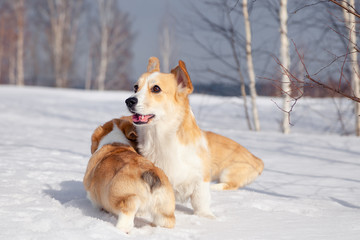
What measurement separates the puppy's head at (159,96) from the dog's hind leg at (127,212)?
2.31ft

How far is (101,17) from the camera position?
2200 cm

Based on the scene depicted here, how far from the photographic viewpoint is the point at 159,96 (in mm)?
2912

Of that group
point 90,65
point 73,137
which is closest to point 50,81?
point 90,65

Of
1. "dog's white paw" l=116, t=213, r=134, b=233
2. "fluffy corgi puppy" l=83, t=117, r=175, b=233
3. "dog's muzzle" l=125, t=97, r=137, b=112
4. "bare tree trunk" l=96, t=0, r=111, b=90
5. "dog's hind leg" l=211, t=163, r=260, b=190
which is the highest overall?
"bare tree trunk" l=96, t=0, r=111, b=90

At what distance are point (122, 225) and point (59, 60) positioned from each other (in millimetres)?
22038

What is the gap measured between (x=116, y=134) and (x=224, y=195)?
1.35 metres

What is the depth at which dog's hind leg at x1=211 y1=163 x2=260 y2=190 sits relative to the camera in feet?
13.7

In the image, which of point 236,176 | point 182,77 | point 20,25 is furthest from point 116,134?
point 20,25

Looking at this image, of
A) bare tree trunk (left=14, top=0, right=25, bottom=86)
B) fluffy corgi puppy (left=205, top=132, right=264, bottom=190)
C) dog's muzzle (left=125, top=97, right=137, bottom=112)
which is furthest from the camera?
bare tree trunk (left=14, top=0, right=25, bottom=86)

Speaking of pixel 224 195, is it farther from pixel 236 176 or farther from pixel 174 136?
pixel 174 136

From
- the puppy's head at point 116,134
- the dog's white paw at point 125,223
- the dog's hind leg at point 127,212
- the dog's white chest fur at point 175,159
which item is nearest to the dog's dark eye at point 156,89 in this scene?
the dog's white chest fur at point 175,159

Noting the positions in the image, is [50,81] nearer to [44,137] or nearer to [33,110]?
[33,110]

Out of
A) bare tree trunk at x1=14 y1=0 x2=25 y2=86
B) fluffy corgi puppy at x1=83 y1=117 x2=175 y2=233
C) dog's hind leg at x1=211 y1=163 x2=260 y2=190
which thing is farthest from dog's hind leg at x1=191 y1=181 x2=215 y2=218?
bare tree trunk at x1=14 y1=0 x2=25 y2=86

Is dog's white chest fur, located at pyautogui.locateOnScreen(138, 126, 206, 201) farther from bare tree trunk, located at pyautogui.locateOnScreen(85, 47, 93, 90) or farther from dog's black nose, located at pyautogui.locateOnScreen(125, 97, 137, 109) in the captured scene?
bare tree trunk, located at pyautogui.locateOnScreen(85, 47, 93, 90)
